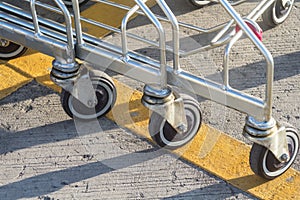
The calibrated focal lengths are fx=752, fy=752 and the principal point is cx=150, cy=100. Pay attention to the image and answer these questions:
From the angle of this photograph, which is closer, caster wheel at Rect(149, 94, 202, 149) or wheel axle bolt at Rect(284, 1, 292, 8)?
A: caster wheel at Rect(149, 94, 202, 149)

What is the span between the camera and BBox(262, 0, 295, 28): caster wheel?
15.4 ft

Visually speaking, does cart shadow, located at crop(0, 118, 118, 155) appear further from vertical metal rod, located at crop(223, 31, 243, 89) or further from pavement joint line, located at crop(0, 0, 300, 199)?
vertical metal rod, located at crop(223, 31, 243, 89)

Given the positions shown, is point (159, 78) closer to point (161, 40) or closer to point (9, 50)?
point (161, 40)

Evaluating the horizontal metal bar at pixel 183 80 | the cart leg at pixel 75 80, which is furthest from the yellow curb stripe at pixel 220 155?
the horizontal metal bar at pixel 183 80

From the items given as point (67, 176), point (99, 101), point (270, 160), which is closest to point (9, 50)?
point (99, 101)

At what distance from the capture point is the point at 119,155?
3.90 metres

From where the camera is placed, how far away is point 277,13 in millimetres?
4750

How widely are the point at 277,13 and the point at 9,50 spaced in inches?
66.4

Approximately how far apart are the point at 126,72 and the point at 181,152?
534 mm

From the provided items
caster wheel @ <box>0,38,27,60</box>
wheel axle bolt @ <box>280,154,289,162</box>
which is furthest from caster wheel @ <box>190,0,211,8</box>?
wheel axle bolt @ <box>280,154,289,162</box>

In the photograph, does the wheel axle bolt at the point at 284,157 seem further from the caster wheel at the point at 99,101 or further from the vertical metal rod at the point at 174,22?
the caster wheel at the point at 99,101

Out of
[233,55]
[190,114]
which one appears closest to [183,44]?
[233,55]

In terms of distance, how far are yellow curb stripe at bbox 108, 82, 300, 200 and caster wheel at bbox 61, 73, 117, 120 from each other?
3.9 inches

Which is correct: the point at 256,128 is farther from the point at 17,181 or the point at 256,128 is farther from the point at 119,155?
the point at 17,181
